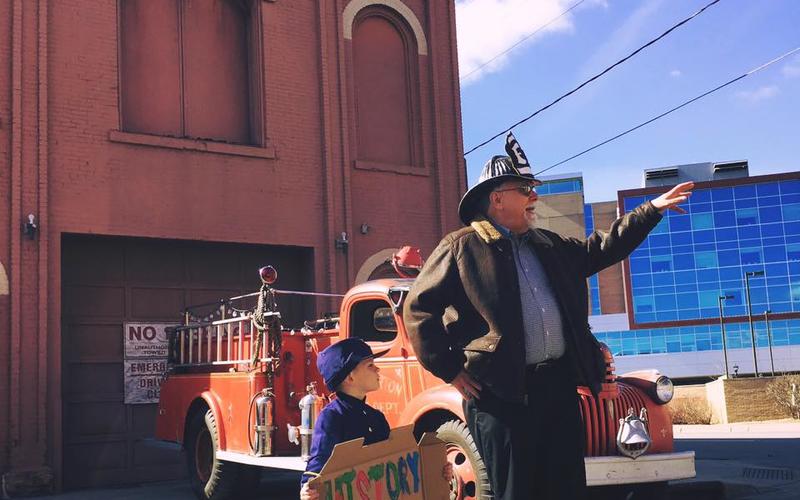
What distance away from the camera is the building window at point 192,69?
1308 cm

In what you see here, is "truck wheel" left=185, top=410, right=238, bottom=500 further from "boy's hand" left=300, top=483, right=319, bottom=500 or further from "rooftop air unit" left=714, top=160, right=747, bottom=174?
"rooftop air unit" left=714, top=160, right=747, bottom=174

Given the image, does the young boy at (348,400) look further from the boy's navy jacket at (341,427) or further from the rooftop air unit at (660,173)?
the rooftop air unit at (660,173)

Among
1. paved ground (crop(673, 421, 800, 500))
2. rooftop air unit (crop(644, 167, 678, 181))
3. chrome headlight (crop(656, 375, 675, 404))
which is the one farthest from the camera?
rooftop air unit (crop(644, 167, 678, 181))

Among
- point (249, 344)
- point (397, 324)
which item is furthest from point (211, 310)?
point (397, 324)

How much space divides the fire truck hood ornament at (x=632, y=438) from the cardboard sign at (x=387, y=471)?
123 inches

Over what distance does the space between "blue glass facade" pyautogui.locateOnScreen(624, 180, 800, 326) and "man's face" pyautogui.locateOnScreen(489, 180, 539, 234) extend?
7166 centimetres

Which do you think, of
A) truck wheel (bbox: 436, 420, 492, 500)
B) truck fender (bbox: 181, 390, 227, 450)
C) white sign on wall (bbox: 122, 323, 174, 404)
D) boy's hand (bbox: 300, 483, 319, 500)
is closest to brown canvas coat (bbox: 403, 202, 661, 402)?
boy's hand (bbox: 300, 483, 319, 500)

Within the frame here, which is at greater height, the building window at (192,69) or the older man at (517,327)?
the building window at (192,69)

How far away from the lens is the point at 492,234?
421 centimetres

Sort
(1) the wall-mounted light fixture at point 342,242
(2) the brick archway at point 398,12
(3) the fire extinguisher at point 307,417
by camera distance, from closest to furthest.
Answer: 1. (3) the fire extinguisher at point 307,417
2. (1) the wall-mounted light fixture at point 342,242
3. (2) the brick archway at point 398,12

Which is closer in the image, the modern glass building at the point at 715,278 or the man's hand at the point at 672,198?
the man's hand at the point at 672,198

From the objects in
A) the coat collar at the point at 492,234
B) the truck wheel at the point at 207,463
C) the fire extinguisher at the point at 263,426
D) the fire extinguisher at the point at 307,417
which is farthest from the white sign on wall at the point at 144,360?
the coat collar at the point at 492,234

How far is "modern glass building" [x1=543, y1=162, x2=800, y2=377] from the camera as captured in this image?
74.8 m

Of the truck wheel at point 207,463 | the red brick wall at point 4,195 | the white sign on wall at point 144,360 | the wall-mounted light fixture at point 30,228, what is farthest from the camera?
the white sign on wall at point 144,360
